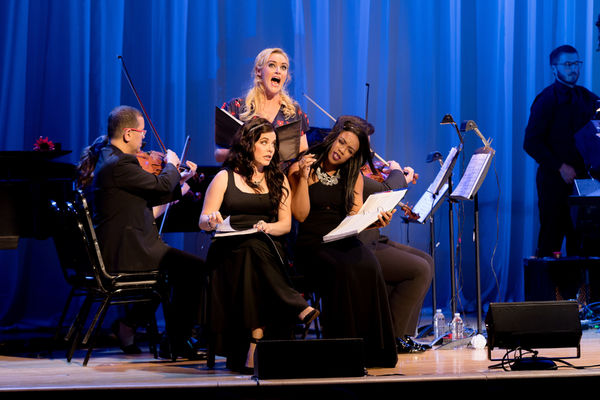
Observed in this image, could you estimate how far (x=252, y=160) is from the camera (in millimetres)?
3764

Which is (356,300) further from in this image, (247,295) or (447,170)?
(447,170)

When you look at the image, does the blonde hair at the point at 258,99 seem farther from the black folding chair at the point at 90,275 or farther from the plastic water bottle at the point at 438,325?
the plastic water bottle at the point at 438,325

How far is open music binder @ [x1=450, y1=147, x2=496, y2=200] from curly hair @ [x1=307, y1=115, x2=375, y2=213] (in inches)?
Answer: 21.1

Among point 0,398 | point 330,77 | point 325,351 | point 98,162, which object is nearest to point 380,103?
point 330,77

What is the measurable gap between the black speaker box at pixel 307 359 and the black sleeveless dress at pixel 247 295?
58 centimetres

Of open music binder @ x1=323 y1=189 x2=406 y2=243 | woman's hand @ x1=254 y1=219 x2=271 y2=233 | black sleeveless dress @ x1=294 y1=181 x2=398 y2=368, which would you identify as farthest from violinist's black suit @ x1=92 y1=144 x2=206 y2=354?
open music binder @ x1=323 y1=189 x2=406 y2=243

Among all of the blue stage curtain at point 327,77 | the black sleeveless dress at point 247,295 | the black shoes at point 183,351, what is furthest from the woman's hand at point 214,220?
the blue stage curtain at point 327,77

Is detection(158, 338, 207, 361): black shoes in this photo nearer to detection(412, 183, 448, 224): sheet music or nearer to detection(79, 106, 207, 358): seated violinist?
detection(79, 106, 207, 358): seated violinist

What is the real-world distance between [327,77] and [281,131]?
239 centimetres

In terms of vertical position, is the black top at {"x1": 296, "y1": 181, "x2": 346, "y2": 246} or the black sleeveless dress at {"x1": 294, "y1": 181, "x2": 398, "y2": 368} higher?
the black top at {"x1": 296, "y1": 181, "x2": 346, "y2": 246}

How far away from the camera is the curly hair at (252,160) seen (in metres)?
3.73

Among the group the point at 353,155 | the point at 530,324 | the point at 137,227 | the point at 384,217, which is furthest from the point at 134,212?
the point at 530,324

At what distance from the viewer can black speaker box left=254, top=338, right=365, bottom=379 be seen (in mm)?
2889

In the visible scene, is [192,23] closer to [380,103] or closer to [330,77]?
[330,77]
